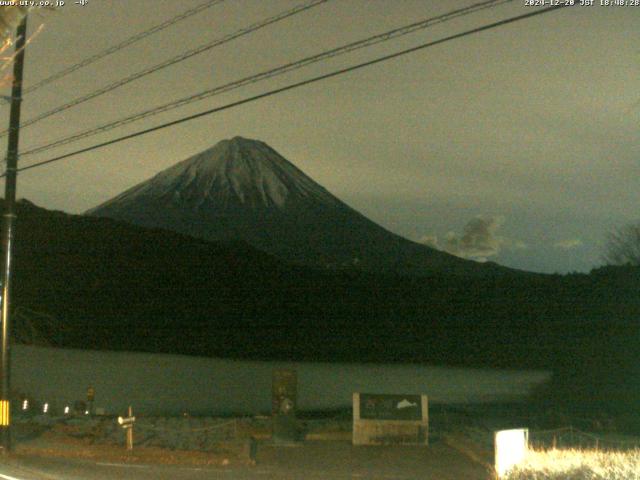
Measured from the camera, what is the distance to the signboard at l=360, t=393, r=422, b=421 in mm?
20281

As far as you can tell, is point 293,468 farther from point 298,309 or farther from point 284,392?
point 298,309

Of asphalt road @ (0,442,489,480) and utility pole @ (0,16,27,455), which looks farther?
utility pole @ (0,16,27,455)

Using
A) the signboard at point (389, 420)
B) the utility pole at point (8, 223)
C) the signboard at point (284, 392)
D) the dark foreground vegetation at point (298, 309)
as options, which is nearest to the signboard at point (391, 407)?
the signboard at point (389, 420)

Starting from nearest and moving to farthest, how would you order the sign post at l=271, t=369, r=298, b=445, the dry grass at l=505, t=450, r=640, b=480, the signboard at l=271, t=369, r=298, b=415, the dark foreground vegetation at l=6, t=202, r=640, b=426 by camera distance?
the dry grass at l=505, t=450, r=640, b=480 < the sign post at l=271, t=369, r=298, b=445 < the signboard at l=271, t=369, r=298, b=415 < the dark foreground vegetation at l=6, t=202, r=640, b=426

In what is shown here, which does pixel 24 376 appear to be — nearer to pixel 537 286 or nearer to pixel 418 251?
pixel 537 286

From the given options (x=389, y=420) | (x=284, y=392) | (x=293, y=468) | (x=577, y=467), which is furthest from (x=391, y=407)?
(x=577, y=467)

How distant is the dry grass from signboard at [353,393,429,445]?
6.78 meters

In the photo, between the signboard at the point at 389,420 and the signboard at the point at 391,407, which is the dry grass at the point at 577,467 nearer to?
the signboard at the point at 389,420

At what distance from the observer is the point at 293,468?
15.6 metres

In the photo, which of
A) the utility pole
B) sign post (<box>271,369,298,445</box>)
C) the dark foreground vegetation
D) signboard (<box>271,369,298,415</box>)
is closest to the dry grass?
sign post (<box>271,369,298,445</box>)

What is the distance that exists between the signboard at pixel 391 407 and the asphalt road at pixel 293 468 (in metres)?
1.74

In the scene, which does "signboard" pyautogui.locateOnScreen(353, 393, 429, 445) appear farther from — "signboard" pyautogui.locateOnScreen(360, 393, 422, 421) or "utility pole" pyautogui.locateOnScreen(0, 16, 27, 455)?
"utility pole" pyautogui.locateOnScreen(0, 16, 27, 455)

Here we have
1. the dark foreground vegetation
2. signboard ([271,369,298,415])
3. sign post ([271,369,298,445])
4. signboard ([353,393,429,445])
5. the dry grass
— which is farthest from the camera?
the dark foreground vegetation

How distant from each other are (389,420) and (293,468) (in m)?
5.21
